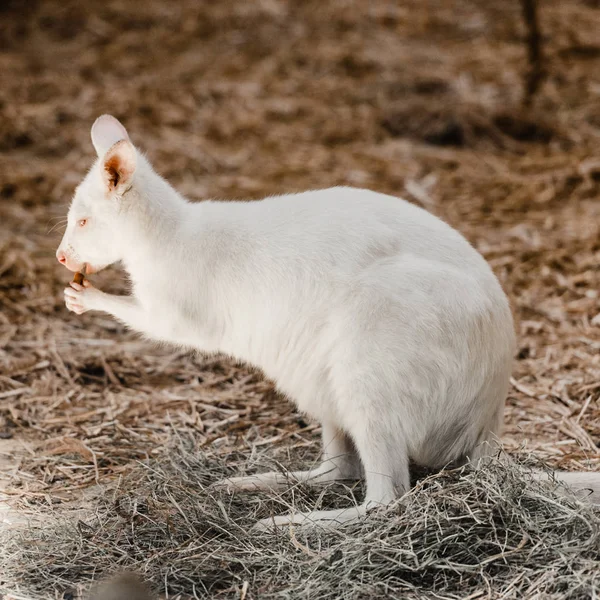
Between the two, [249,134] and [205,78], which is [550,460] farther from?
[205,78]

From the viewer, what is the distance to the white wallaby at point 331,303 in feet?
8.62

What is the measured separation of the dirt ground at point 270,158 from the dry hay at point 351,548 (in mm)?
412

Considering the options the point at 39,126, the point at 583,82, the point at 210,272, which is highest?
the point at 210,272

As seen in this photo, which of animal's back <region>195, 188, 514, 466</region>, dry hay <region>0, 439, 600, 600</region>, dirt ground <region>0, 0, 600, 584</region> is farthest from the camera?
dirt ground <region>0, 0, 600, 584</region>

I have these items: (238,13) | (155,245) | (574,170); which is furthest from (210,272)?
(238,13)

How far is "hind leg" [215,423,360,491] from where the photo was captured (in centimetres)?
299

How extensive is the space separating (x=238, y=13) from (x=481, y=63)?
8.87 feet

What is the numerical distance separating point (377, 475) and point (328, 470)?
430 millimetres

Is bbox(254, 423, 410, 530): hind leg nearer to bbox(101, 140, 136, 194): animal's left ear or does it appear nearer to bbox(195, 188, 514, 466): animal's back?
bbox(195, 188, 514, 466): animal's back

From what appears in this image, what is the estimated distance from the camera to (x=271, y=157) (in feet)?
21.5

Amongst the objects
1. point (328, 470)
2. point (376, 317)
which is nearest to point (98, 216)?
point (376, 317)

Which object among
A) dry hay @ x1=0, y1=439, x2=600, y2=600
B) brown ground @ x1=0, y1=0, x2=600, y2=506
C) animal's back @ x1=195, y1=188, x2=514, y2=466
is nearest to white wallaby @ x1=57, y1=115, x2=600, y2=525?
animal's back @ x1=195, y1=188, x2=514, y2=466

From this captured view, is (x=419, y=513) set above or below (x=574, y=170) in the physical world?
above

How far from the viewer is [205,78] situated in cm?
809
